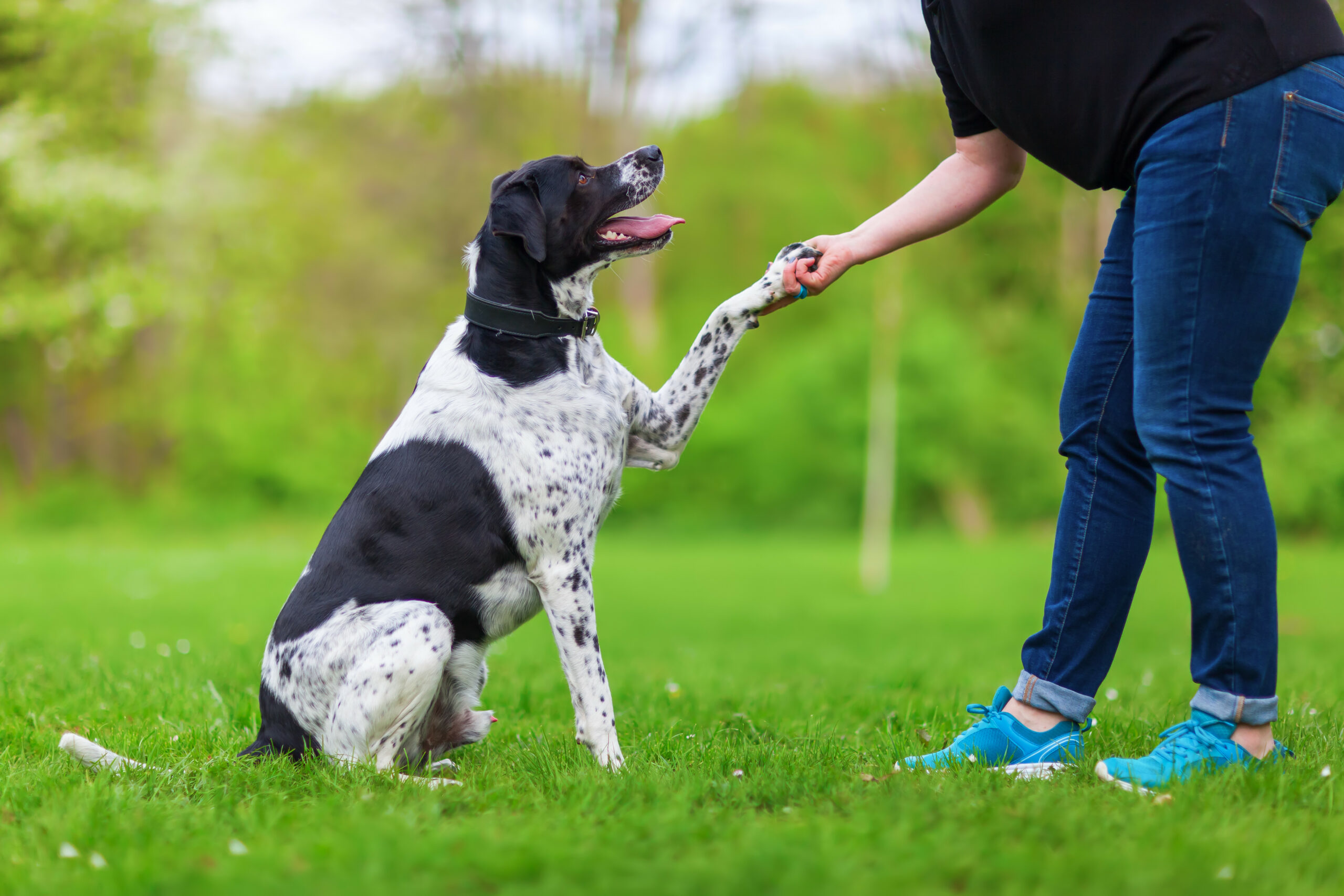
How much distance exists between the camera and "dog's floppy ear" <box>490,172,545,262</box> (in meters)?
2.90

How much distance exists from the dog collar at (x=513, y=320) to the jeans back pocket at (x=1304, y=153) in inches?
68.1

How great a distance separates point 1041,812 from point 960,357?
1410 centimetres

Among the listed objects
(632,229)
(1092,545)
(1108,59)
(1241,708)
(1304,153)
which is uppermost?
(1108,59)

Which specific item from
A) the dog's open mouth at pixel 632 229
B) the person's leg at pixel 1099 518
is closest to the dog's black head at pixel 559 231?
the dog's open mouth at pixel 632 229

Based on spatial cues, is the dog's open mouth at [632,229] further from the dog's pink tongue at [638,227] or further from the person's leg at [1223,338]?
the person's leg at [1223,338]

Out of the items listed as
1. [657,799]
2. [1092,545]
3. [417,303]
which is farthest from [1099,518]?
[417,303]

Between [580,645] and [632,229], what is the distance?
4.08ft

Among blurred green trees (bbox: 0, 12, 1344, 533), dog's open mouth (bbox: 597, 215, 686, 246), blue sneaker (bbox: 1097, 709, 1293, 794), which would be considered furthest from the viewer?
blurred green trees (bbox: 0, 12, 1344, 533)

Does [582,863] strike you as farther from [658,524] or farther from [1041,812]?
[658,524]

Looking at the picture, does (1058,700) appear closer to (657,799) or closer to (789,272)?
(657,799)

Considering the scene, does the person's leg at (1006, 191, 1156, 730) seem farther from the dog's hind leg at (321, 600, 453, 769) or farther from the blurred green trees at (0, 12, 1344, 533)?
the blurred green trees at (0, 12, 1344, 533)

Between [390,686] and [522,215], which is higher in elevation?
[522,215]

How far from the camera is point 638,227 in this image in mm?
3146

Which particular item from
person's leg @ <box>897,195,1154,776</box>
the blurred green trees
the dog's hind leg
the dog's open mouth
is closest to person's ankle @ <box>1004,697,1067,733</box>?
person's leg @ <box>897,195,1154,776</box>
